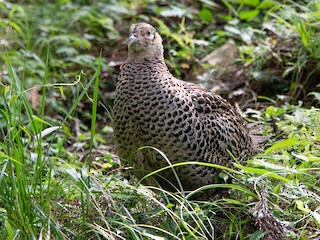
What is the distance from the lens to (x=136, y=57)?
3830 mm

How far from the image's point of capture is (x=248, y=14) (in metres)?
6.18

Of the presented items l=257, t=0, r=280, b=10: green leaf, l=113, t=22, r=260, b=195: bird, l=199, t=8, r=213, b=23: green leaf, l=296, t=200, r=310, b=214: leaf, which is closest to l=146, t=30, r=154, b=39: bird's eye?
l=113, t=22, r=260, b=195: bird

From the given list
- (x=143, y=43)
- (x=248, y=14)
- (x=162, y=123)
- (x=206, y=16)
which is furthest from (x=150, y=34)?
(x=206, y=16)

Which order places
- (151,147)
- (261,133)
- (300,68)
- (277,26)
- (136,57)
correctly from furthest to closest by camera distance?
1. (277,26)
2. (300,68)
3. (261,133)
4. (136,57)
5. (151,147)

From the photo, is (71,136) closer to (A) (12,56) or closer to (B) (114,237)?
(A) (12,56)

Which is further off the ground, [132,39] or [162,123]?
[132,39]

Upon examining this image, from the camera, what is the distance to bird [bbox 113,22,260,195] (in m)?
3.61

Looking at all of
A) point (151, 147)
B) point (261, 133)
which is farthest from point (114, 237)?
point (261, 133)

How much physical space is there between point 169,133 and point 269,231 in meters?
0.67

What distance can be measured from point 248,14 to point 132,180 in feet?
8.61

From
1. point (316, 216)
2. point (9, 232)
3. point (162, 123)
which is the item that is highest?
point (162, 123)

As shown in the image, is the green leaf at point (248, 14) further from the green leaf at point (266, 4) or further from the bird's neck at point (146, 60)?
the bird's neck at point (146, 60)

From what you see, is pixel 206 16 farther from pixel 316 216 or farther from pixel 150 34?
pixel 316 216

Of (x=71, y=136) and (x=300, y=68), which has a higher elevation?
(x=300, y=68)
